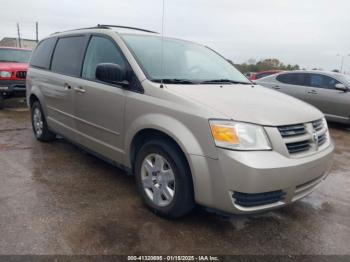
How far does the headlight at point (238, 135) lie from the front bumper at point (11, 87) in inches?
298

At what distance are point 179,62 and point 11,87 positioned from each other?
654 centimetres

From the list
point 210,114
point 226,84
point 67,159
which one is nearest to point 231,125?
point 210,114

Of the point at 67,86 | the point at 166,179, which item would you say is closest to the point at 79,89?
the point at 67,86

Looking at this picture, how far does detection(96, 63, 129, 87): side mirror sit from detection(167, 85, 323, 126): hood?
0.51 metres

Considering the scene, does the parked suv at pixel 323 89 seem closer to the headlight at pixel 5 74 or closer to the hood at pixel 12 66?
the hood at pixel 12 66

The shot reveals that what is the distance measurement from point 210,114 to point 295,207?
159 centimetres

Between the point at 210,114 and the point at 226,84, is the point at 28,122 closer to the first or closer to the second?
the point at 226,84

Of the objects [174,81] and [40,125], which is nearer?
[174,81]

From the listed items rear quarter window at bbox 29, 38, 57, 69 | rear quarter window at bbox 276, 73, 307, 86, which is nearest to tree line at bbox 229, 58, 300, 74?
rear quarter window at bbox 276, 73, 307, 86

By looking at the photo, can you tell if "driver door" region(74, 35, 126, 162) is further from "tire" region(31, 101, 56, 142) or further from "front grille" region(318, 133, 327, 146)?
"front grille" region(318, 133, 327, 146)

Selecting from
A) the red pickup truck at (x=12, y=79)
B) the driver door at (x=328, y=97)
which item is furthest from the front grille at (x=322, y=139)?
the red pickup truck at (x=12, y=79)

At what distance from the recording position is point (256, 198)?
2.58 m

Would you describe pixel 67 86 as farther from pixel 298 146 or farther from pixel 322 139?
pixel 322 139

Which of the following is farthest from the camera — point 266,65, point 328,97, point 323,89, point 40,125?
point 266,65
